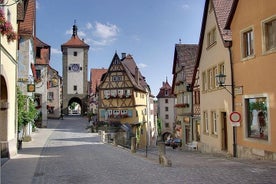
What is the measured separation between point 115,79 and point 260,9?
3005 cm

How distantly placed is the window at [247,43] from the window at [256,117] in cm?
208

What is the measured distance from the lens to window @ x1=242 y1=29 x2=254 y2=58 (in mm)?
15188

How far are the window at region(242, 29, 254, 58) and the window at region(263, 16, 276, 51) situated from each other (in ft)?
4.52

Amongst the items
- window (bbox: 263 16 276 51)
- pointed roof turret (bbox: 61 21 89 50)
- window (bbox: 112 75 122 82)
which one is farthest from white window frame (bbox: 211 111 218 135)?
pointed roof turret (bbox: 61 21 89 50)

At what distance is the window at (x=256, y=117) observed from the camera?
13.9 meters

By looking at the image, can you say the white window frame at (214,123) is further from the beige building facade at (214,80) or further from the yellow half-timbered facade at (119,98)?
the yellow half-timbered facade at (119,98)

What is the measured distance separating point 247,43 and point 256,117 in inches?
137

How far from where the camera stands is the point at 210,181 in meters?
8.70

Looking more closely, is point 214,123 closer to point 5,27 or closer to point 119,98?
point 5,27

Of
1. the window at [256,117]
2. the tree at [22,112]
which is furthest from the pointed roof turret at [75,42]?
the window at [256,117]

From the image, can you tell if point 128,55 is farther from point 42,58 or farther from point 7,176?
point 7,176

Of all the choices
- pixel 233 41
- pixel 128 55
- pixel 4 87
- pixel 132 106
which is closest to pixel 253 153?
pixel 233 41

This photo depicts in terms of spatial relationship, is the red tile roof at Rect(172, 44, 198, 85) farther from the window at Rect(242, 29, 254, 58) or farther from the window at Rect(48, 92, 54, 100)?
the window at Rect(48, 92, 54, 100)

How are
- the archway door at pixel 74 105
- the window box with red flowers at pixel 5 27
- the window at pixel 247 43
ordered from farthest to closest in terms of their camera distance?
1. the archway door at pixel 74 105
2. the window at pixel 247 43
3. the window box with red flowers at pixel 5 27
